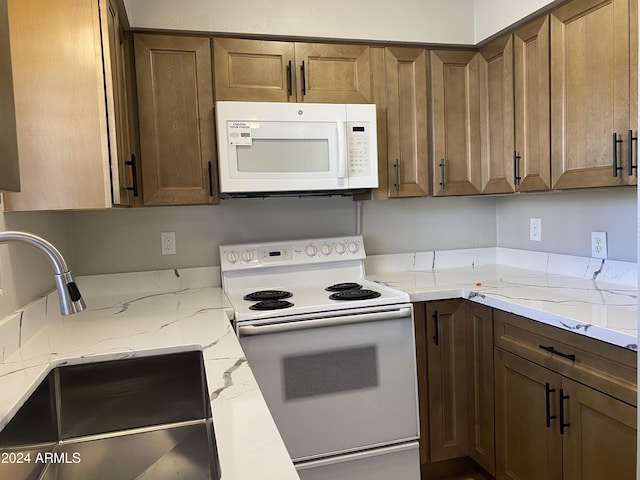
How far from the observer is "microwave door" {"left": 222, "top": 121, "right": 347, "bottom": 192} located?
2.18 m

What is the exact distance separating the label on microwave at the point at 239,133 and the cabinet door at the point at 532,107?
1.24 metres

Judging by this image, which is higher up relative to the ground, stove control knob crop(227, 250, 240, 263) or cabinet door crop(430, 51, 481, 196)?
cabinet door crop(430, 51, 481, 196)

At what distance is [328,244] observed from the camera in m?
2.58

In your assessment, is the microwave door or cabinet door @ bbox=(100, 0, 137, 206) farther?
the microwave door

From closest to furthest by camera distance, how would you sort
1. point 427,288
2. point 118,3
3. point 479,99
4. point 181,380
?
point 181,380, point 118,3, point 427,288, point 479,99

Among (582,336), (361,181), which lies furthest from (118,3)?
(582,336)

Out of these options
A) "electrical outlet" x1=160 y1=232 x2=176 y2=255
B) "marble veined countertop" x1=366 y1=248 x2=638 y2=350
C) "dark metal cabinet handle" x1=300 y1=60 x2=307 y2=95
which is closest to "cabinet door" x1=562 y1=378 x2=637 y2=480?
"marble veined countertop" x1=366 y1=248 x2=638 y2=350

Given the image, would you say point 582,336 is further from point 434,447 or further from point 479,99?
point 479,99

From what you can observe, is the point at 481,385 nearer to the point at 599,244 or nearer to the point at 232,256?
the point at 599,244

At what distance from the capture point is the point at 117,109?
1.77 meters

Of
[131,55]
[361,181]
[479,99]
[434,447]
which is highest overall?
[131,55]

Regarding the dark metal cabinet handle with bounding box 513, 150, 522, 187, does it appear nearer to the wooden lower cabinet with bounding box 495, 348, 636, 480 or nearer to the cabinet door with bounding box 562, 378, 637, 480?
the wooden lower cabinet with bounding box 495, 348, 636, 480

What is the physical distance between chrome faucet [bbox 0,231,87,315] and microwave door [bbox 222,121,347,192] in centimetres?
129

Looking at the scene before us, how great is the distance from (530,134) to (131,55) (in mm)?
1802
